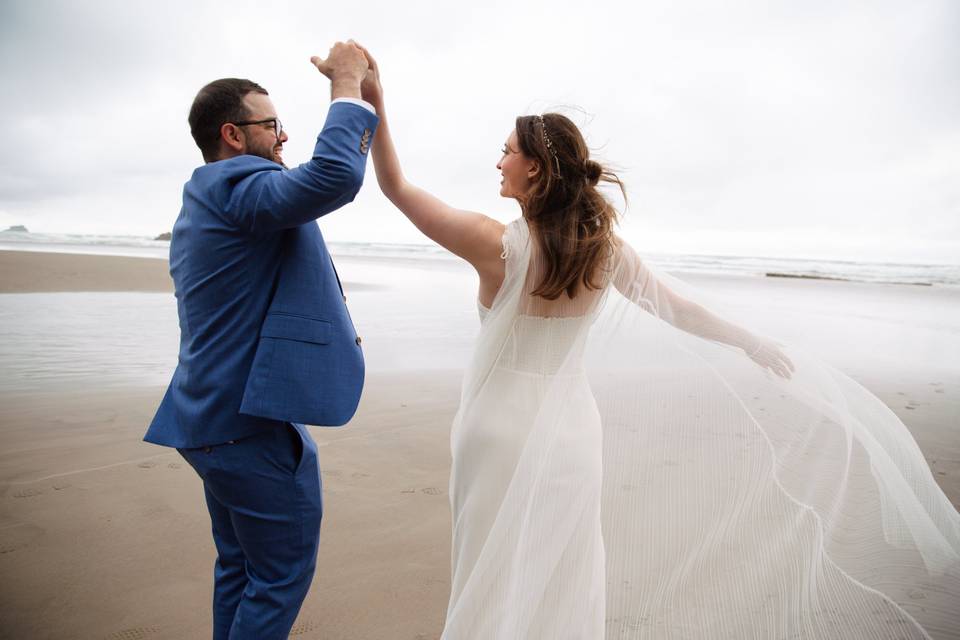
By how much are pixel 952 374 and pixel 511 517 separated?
30.7ft

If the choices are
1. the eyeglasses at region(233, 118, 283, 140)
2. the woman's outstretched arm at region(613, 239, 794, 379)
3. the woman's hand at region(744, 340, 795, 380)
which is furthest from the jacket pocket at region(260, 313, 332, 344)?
the woman's hand at region(744, 340, 795, 380)

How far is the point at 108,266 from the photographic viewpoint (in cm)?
1989

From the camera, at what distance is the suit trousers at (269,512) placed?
1.84 meters

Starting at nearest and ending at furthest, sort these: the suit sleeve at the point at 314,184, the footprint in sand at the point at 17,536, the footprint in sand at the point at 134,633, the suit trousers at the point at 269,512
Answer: the suit sleeve at the point at 314,184, the suit trousers at the point at 269,512, the footprint in sand at the point at 134,633, the footprint in sand at the point at 17,536

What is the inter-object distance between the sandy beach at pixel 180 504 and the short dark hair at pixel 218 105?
7.47 feet

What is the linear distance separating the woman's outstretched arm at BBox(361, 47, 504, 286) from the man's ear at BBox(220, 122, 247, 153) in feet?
1.52

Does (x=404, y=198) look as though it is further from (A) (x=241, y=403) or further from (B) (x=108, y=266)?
(B) (x=108, y=266)

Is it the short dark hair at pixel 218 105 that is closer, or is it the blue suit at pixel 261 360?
the blue suit at pixel 261 360

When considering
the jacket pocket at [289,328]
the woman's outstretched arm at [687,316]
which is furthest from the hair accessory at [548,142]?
the jacket pocket at [289,328]

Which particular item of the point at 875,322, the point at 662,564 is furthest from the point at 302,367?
the point at 875,322

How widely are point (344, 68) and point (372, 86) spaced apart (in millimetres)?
280

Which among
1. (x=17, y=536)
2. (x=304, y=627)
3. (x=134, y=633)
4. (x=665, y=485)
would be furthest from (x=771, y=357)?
Result: (x=17, y=536)

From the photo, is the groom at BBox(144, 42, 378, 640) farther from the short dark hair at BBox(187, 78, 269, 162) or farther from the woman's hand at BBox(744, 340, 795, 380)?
the woman's hand at BBox(744, 340, 795, 380)

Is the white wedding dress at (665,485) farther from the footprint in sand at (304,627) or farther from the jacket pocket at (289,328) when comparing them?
the footprint in sand at (304,627)
